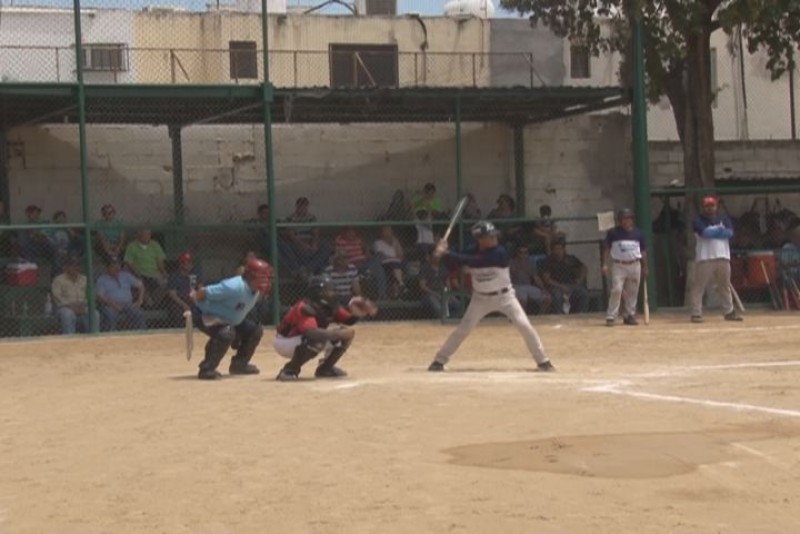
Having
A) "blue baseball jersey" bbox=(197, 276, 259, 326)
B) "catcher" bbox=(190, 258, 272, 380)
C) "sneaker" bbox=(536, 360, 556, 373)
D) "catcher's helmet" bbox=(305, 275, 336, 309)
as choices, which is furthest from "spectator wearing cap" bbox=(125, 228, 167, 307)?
"sneaker" bbox=(536, 360, 556, 373)

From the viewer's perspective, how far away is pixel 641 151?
25062 millimetres

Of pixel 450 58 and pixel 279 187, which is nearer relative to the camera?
pixel 279 187

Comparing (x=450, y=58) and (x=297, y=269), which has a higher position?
(x=450, y=58)

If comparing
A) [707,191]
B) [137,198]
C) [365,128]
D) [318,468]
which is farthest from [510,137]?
[318,468]

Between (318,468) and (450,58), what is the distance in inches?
869

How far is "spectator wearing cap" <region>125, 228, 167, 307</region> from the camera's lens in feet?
73.4

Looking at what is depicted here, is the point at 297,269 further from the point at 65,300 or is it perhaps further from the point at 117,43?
the point at 117,43

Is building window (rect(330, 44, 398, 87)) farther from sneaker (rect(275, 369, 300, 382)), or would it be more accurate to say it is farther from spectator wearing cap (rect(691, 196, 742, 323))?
sneaker (rect(275, 369, 300, 382))

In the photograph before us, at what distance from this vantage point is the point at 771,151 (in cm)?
3030

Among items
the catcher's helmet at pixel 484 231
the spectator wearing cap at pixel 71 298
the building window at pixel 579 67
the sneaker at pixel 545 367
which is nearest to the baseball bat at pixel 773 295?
the building window at pixel 579 67

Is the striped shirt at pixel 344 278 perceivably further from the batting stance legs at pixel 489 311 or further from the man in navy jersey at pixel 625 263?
the batting stance legs at pixel 489 311

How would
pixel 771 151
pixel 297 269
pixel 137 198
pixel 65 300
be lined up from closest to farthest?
1. pixel 65 300
2. pixel 297 269
3. pixel 137 198
4. pixel 771 151

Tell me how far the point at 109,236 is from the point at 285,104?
3.46 metres

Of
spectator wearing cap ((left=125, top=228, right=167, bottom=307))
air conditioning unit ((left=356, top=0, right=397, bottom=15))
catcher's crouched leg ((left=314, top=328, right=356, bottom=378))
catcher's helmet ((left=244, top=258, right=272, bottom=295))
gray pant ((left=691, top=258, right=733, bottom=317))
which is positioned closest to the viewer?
catcher's crouched leg ((left=314, top=328, right=356, bottom=378))
